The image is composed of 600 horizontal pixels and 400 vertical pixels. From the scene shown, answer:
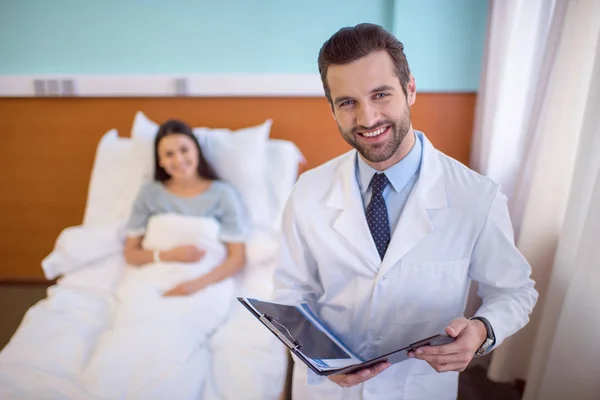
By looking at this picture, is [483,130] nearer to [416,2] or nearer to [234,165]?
[416,2]

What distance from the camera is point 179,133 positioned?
5.62 feet

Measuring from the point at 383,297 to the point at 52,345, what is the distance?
0.90 m

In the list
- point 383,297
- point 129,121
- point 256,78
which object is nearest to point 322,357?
point 383,297

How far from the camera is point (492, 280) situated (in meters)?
0.90

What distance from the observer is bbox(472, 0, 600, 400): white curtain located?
105 centimetres

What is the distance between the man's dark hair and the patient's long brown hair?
105 cm

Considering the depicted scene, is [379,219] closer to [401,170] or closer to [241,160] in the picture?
[401,170]

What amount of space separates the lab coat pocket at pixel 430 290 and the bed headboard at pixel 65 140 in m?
0.99

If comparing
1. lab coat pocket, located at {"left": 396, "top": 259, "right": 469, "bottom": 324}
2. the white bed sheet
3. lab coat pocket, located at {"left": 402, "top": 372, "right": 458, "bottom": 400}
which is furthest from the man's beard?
the white bed sheet

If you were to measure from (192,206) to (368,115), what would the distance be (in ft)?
3.59

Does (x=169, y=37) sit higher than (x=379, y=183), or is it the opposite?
(x=169, y=37)

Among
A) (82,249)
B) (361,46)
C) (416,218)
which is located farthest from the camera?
(82,249)

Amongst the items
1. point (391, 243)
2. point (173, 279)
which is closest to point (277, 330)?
point (391, 243)

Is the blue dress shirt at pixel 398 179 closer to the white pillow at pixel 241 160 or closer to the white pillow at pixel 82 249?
the white pillow at pixel 241 160
